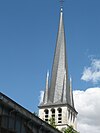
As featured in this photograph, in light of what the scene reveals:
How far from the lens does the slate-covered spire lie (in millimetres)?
94812

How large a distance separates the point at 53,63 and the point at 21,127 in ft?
251

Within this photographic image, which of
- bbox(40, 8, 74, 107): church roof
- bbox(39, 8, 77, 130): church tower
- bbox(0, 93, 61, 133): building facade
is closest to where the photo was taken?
Answer: bbox(0, 93, 61, 133): building facade

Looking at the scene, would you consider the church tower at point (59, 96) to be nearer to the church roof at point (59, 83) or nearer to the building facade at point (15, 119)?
the church roof at point (59, 83)

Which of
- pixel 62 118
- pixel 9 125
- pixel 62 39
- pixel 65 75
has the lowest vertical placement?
pixel 9 125


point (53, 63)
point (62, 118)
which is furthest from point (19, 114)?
point (53, 63)

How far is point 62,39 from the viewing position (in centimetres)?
10194

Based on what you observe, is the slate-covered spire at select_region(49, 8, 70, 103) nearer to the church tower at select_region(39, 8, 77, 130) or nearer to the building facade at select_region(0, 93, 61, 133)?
the church tower at select_region(39, 8, 77, 130)

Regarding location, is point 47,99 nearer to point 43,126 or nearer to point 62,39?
point 62,39

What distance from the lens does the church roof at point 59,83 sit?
94.8m

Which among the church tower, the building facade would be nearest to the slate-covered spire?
the church tower

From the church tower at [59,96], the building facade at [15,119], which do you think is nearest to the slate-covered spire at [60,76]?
the church tower at [59,96]

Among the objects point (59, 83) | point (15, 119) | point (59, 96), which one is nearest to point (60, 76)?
point (59, 83)

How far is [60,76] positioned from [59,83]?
1874 millimetres

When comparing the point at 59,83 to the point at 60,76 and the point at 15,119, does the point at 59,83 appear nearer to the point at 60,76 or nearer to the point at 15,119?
the point at 60,76
